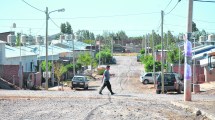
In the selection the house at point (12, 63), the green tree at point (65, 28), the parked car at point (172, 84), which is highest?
the green tree at point (65, 28)

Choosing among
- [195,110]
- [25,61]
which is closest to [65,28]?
[25,61]

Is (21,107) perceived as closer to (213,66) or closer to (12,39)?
(213,66)

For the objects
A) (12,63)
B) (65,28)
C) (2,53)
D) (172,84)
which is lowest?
(172,84)

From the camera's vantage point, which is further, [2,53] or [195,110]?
[2,53]

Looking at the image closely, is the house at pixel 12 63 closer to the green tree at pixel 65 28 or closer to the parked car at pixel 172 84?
the parked car at pixel 172 84

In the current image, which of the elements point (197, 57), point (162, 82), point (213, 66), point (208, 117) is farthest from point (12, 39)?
point (208, 117)

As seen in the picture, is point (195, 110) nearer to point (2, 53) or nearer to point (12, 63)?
point (2, 53)

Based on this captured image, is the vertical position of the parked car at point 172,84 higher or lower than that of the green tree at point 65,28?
lower

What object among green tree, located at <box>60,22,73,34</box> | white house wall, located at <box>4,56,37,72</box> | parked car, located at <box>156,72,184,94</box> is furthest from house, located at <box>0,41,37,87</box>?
green tree, located at <box>60,22,73,34</box>

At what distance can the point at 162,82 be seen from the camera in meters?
36.1

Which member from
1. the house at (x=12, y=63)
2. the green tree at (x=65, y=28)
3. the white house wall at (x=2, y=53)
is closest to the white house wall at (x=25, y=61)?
the house at (x=12, y=63)

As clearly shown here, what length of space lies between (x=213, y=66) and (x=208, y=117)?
37.4 meters

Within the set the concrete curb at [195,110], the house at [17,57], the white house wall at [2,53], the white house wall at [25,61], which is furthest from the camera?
the white house wall at [25,61]

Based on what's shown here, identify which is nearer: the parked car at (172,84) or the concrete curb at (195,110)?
the concrete curb at (195,110)
